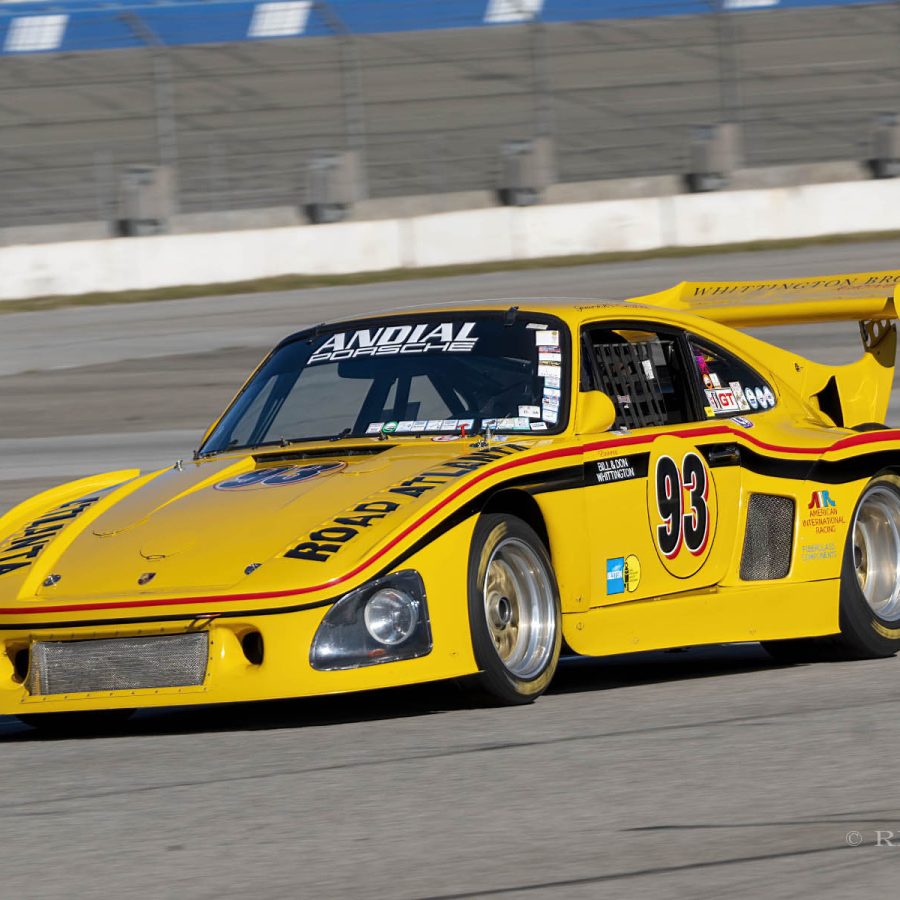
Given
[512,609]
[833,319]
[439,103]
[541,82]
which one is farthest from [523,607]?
[439,103]

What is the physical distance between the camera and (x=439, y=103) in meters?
31.5

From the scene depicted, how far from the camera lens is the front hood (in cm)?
591

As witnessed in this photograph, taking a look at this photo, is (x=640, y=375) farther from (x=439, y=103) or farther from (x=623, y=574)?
(x=439, y=103)

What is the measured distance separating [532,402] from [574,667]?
1.33 metres

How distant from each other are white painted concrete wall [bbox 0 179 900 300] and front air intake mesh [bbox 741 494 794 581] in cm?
1859

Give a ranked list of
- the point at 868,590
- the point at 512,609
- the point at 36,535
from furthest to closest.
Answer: the point at 868,590
the point at 36,535
the point at 512,609

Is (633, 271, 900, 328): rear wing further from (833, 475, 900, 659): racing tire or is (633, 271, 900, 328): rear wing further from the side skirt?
the side skirt

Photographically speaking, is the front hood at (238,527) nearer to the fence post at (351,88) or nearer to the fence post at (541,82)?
the fence post at (351,88)

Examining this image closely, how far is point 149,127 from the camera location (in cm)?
3072

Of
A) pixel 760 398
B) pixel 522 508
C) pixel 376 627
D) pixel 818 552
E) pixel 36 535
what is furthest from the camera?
pixel 760 398

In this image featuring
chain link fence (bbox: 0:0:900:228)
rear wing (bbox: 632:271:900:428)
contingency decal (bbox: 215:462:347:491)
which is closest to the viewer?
contingency decal (bbox: 215:462:347:491)

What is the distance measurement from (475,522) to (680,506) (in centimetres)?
107

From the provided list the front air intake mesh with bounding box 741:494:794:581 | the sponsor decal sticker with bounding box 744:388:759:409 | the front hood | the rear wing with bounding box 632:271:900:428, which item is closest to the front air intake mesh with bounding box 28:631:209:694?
the front hood

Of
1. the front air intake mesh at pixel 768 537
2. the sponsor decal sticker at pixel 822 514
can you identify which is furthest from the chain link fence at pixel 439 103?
the front air intake mesh at pixel 768 537
